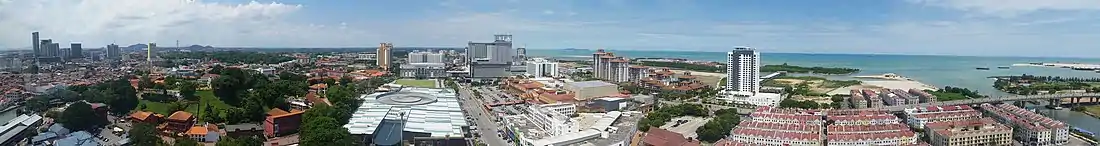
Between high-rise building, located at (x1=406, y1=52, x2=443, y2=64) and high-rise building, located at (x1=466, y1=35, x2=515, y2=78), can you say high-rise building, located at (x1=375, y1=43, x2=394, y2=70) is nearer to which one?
high-rise building, located at (x1=406, y1=52, x2=443, y2=64)

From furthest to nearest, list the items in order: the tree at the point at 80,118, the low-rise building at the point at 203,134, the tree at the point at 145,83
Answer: the tree at the point at 145,83
the tree at the point at 80,118
the low-rise building at the point at 203,134

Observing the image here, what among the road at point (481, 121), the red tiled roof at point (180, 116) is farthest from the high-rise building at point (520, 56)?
the red tiled roof at point (180, 116)

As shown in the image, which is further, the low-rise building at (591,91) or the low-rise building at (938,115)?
the low-rise building at (591,91)

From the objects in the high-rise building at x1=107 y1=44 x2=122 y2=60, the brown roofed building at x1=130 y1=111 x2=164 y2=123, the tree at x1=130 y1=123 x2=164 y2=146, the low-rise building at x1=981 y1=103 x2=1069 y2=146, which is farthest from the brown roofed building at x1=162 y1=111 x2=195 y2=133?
the low-rise building at x1=981 y1=103 x2=1069 y2=146

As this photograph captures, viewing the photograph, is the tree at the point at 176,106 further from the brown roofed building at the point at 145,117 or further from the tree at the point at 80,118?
the tree at the point at 80,118

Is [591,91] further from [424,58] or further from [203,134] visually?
[424,58]

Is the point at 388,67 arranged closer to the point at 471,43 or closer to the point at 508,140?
the point at 471,43

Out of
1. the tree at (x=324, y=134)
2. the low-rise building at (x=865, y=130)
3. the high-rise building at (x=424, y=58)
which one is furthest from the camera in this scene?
the high-rise building at (x=424, y=58)
